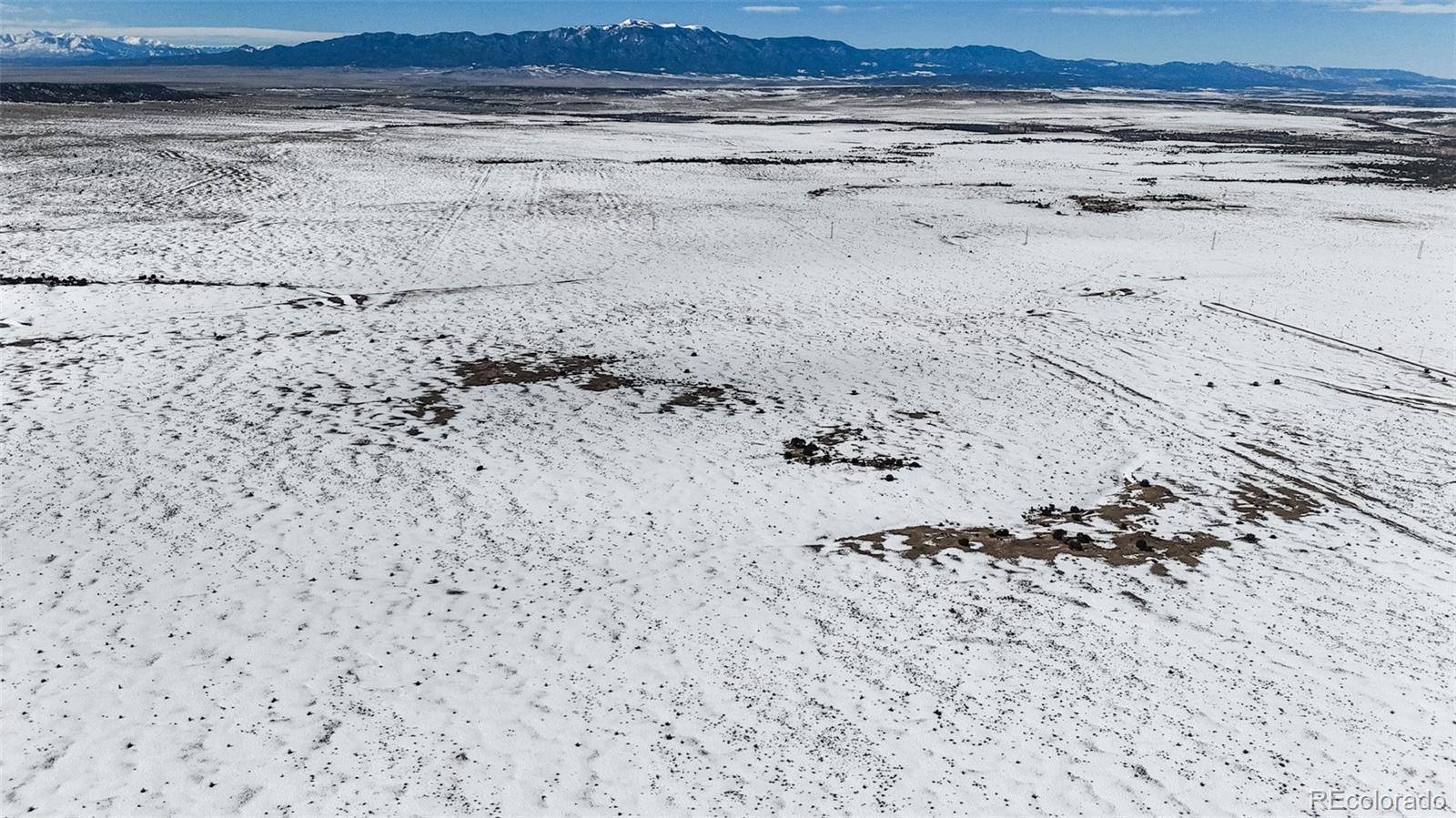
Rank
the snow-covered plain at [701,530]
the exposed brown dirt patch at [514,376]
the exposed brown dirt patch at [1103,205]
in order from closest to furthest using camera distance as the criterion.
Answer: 1. the snow-covered plain at [701,530]
2. the exposed brown dirt patch at [514,376]
3. the exposed brown dirt patch at [1103,205]

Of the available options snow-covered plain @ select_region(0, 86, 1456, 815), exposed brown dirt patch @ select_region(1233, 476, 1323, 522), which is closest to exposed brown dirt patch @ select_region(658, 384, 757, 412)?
snow-covered plain @ select_region(0, 86, 1456, 815)

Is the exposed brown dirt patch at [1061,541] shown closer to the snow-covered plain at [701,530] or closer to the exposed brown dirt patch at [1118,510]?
the exposed brown dirt patch at [1118,510]

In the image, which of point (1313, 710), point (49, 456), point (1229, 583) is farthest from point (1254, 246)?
point (49, 456)

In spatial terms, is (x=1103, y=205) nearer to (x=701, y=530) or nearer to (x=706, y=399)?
(x=706, y=399)

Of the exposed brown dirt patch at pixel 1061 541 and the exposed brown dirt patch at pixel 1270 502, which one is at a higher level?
the exposed brown dirt patch at pixel 1270 502

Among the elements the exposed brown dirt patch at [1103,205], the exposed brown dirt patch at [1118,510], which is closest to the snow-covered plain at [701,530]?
the exposed brown dirt patch at [1118,510]

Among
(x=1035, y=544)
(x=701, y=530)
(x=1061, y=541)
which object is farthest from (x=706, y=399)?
(x=1061, y=541)

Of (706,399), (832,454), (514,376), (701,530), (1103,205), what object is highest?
(1103,205)

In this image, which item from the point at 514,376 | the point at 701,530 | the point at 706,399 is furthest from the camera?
the point at 514,376

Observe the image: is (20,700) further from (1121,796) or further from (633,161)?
(633,161)
